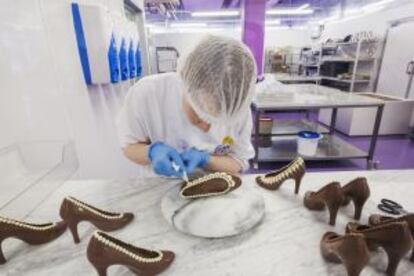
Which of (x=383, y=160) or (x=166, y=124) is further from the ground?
(x=166, y=124)

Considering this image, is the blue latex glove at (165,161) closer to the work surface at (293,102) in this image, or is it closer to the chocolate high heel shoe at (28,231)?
the chocolate high heel shoe at (28,231)

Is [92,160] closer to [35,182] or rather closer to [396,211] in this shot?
[35,182]

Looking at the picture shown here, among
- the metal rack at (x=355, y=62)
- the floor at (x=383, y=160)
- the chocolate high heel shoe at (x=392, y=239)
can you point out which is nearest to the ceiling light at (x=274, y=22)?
the metal rack at (x=355, y=62)

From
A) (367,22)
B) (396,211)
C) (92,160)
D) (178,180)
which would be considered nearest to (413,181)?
(396,211)

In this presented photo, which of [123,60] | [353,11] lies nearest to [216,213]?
[123,60]

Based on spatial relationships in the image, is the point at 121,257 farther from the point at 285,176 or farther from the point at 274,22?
the point at 274,22

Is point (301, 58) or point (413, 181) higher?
point (301, 58)

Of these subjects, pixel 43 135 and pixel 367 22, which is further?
pixel 367 22

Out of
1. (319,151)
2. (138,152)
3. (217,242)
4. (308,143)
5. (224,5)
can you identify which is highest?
(224,5)

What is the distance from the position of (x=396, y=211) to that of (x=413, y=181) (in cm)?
25

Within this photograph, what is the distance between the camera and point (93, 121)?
4.18 feet

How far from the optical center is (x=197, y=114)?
2.43 ft

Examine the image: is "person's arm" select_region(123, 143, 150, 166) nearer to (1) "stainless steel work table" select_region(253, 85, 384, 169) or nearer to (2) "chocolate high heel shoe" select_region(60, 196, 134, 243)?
(2) "chocolate high heel shoe" select_region(60, 196, 134, 243)

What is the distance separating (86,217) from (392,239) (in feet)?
2.29
